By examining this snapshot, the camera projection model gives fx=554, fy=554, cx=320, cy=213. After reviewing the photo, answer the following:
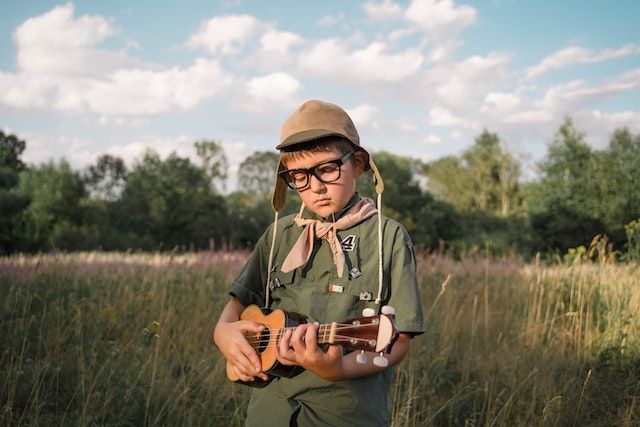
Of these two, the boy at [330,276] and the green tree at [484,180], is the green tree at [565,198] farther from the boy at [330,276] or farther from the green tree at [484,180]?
the green tree at [484,180]

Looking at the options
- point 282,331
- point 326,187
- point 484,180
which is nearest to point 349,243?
point 326,187

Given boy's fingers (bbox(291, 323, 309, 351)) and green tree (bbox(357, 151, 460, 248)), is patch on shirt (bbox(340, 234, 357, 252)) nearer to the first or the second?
boy's fingers (bbox(291, 323, 309, 351))

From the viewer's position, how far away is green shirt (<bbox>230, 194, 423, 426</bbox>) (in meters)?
1.62

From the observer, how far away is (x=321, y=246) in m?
1.83

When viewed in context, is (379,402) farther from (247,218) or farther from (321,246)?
(247,218)

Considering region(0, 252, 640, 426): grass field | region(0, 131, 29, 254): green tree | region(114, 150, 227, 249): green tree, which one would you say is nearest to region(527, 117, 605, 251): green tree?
region(0, 252, 640, 426): grass field

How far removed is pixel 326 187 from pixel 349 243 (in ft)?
0.63

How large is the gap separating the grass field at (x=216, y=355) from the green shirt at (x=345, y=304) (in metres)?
1.33

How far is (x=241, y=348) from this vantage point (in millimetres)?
1745

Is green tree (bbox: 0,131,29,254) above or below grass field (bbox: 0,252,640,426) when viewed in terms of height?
above

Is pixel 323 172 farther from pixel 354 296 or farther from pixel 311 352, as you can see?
pixel 311 352

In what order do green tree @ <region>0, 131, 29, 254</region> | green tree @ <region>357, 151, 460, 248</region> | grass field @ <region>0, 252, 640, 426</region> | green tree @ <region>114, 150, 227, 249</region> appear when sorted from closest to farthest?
grass field @ <region>0, 252, 640, 426</region>, green tree @ <region>0, 131, 29, 254</region>, green tree @ <region>357, 151, 460, 248</region>, green tree @ <region>114, 150, 227, 249</region>

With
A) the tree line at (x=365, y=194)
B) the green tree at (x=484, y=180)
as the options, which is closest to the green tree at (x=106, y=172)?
the tree line at (x=365, y=194)

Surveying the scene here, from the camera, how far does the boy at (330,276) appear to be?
→ 162 cm
